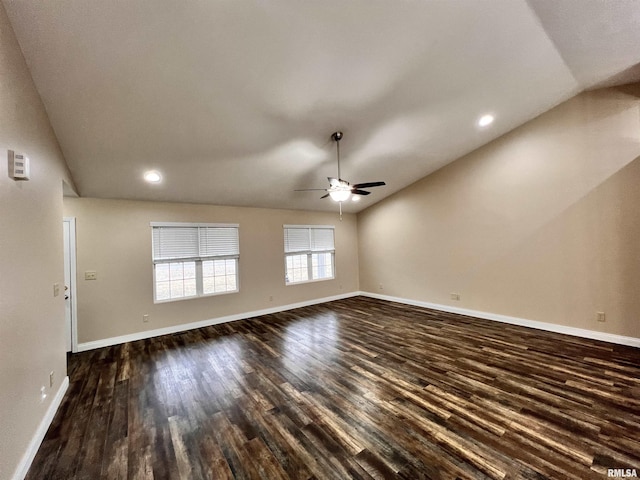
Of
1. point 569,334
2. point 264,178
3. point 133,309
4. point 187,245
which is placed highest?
point 264,178

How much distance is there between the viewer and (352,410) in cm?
238

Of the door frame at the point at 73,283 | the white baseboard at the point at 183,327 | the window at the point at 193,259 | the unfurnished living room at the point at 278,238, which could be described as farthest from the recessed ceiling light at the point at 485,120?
the door frame at the point at 73,283

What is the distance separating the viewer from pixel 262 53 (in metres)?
2.39

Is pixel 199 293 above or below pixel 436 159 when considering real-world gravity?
below

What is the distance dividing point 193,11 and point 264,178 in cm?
279

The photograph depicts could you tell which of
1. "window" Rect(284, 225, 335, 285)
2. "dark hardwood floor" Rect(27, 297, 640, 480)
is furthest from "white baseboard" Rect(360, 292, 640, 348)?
"window" Rect(284, 225, 335, 285)

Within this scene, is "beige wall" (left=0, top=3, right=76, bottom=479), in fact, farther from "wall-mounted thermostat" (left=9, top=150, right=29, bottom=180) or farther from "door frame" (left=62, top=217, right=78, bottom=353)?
"door frame" (left=62, top=217, right=78, bottom=353)

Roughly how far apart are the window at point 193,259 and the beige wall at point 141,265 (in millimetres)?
A: 126

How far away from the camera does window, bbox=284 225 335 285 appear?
6.40 m

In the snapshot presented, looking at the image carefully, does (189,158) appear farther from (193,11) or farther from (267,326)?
(267,326)

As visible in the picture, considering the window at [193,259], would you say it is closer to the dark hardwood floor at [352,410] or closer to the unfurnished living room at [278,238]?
the unfurnished living room at [278,238]

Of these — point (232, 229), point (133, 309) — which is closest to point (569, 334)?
point (232, 229)

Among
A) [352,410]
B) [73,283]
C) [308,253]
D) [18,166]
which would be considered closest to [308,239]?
[308,253]

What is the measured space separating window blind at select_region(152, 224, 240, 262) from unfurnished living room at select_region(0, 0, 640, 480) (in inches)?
1.6
